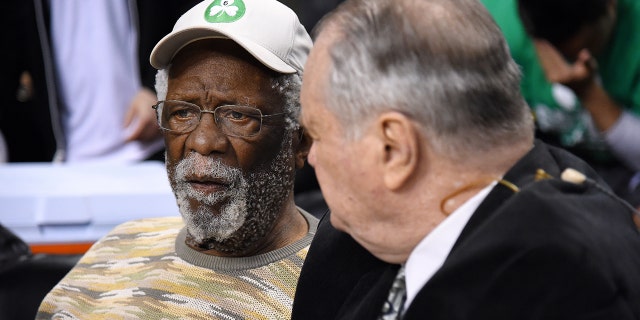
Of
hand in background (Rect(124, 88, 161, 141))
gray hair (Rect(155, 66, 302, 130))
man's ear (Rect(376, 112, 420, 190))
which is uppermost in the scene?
man's ear (Rect(376, 112, 420, 190))

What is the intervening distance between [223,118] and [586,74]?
4.21 feet

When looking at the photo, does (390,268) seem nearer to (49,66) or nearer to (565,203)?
(565,203)

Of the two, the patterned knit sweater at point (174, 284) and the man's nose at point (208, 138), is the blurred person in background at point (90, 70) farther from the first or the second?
the man's nose at point (208, 138)

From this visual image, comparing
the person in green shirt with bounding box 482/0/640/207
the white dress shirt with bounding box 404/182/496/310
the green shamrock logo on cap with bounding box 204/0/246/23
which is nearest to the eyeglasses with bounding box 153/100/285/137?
the green shamrock logo on cap with bounding box 204/0/246/23

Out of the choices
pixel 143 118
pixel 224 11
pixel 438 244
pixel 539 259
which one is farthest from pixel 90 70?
pixel 539 259

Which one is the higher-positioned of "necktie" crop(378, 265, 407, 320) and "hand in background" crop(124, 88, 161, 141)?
"necktie" crop(378, 265, 407, 320)

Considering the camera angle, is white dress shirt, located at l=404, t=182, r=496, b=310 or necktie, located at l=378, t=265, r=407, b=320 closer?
white dress shirt, located at l=404, t=182, r=496, b=310

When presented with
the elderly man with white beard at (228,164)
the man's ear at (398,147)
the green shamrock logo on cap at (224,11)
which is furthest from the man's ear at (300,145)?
the man's ear at (398,147)

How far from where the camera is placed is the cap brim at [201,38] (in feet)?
6.17

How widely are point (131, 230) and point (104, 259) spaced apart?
12cm

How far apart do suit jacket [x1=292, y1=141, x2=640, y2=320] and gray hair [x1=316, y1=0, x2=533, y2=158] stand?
9 centimetres

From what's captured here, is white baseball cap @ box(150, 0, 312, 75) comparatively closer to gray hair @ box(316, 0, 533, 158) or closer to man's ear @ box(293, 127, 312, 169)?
man's ear @ box(293, 127, 312, 169)

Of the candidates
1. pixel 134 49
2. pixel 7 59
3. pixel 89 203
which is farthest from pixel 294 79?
pixel 7 59

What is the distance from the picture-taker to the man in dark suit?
126 centimetres
